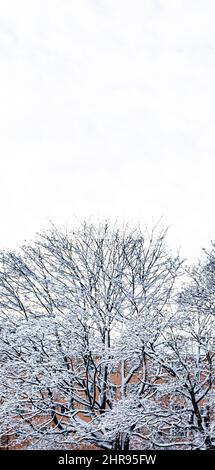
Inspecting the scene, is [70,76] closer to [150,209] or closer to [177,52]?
[177,52]

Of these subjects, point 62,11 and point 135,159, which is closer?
point 62,11

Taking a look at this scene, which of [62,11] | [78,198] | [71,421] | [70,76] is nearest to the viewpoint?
[62,11]

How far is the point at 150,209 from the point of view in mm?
15617

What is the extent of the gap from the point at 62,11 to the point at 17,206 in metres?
7.85

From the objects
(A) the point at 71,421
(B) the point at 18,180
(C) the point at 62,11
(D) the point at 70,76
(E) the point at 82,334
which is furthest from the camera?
(B) the point at 18,180

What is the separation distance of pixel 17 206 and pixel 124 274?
5437 mm

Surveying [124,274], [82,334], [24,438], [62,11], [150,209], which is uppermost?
[62,11]

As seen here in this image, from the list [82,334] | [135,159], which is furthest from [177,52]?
[82,334]

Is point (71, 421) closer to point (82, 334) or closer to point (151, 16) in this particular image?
point (82, 334)

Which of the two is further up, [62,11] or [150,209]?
[62,11]

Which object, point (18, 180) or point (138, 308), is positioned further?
point (18, 180)

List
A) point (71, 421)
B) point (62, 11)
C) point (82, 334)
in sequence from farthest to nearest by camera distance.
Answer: point (82, 334) → point (71, 421) → point (62, 11)

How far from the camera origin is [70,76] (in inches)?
500

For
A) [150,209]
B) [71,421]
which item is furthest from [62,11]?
[71,421]
